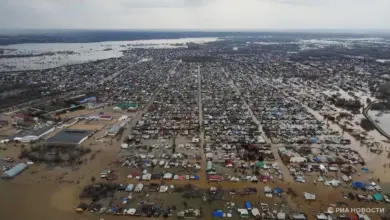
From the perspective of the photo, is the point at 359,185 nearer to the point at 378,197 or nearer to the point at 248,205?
the point at 378,197

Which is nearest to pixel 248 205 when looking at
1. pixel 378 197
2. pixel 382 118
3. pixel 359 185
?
pixel 359 185

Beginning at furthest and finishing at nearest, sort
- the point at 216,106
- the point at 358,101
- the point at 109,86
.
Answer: the point at 109,86, the point at 358,101, the point at 216,106

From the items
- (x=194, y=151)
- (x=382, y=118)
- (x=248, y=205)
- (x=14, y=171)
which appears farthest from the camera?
(x=382, y=118)

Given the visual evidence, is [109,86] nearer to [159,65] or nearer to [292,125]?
[159,65]

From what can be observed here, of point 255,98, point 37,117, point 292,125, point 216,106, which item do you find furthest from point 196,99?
point 37,117

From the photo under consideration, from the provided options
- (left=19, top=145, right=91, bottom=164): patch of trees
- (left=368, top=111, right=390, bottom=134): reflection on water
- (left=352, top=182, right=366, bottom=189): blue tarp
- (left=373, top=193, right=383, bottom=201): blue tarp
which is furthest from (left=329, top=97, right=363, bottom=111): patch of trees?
(left=19, top=145, right=91, bottom=164): patch of trees

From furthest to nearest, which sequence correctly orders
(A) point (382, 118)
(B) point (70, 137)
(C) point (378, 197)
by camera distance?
(A) point (382, 118) < (B) point (70, 137) < (C) point (378, 197)

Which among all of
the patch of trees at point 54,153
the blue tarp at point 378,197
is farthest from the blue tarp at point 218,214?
the patch of trees at point 54,153

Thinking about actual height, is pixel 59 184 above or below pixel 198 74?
below
